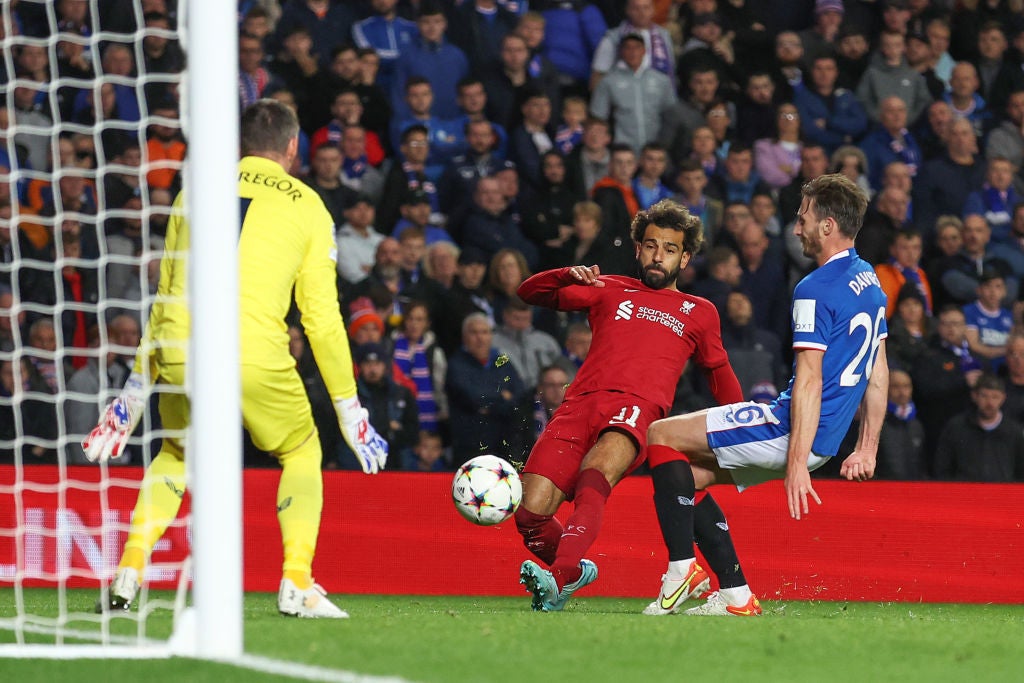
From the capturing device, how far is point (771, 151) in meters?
10.9

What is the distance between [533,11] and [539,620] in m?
6.92

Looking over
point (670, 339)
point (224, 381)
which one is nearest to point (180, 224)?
point (224, 381)

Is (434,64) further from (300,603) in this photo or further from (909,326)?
(300,603)

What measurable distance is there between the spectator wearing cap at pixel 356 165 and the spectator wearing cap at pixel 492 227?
70 cm

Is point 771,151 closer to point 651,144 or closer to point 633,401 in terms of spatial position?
point 651,144

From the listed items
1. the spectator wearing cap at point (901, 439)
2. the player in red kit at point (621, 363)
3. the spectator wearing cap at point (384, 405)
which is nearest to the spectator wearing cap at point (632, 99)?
the spectator wearing cap at point (901, 439)

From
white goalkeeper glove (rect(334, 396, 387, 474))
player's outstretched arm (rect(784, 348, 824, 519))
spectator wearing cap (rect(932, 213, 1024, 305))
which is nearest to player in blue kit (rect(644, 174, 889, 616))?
player's outstretched arm (rect(784, 348, 824, 519))

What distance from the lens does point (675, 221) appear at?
6.63m

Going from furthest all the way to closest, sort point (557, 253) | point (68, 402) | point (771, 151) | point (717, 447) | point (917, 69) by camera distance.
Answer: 1. point (917, 69)
2. point (771, 151)
3. point (557, 253)
4. point (68, 402)
5. point (717, 447)

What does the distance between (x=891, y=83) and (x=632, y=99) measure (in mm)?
2131

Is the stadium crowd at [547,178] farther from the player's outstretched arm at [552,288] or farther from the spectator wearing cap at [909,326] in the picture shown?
the player's outstretched arm at [552,288]

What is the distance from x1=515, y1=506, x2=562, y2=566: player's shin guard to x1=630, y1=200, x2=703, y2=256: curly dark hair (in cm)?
137

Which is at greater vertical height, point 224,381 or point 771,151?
point 771,151

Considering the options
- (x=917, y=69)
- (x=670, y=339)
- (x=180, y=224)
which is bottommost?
(x=670, y=339)
